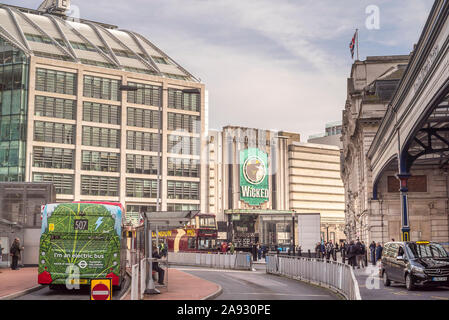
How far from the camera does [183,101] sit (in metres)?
95.1

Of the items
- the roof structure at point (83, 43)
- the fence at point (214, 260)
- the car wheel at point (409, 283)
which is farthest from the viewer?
the roof structure at point (83, 43)

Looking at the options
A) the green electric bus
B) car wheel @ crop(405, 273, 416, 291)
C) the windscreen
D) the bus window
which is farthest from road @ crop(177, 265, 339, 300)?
the bus window

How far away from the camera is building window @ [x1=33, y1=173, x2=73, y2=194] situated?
270ft

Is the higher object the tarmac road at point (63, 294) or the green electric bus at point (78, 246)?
the green electric bus at point (78, 246)

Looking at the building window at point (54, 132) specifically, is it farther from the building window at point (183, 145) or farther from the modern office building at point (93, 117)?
the building window at point (183, 145)

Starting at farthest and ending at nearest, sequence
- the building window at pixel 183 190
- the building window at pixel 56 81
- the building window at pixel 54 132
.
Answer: the building window at pixel 183 190 < the building window at pixel 56 81 < the building window at pixel 54 132

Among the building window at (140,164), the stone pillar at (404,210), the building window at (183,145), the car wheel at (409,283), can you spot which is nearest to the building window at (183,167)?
the building window at (183,145)

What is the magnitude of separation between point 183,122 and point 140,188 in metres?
12.0

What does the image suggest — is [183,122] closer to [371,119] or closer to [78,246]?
[371,119]

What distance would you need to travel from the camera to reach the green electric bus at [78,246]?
20672 millimetres

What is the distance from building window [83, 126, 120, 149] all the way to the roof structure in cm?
957

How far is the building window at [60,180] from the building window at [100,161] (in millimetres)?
2582

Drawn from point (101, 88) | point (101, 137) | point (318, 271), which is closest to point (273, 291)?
point (318, 271)

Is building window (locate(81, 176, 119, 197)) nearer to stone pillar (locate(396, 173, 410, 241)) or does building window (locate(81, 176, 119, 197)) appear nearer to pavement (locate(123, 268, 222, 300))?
stone pillar (locate(396, 173, 410, 241))
